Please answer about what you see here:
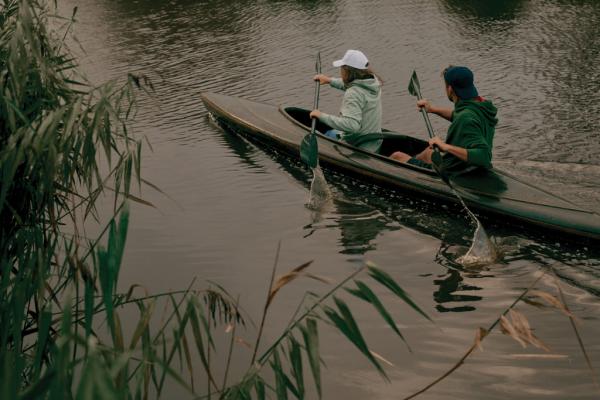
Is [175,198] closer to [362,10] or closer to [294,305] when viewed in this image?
[294,305]

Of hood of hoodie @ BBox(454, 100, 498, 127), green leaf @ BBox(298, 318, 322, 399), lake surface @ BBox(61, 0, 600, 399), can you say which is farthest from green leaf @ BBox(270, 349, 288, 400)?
hood of hoodie @ BBox(454, 100, 498, 127)

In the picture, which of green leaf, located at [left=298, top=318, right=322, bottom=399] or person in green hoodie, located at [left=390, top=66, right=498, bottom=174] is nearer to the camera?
green leaf, located at [left=298, top=318, right=322, bottom=399]

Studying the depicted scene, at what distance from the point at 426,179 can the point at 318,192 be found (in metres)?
1.18

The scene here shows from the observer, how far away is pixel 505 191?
20.5 feet

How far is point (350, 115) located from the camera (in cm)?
738

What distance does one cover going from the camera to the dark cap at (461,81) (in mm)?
6090

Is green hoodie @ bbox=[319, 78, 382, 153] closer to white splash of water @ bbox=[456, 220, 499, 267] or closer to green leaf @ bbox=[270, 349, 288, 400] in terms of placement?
white splash of water @ bbox=[456, 220, 499, 267]

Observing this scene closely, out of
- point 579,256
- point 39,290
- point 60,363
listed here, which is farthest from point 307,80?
point 60,363

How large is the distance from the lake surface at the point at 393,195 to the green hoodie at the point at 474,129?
25.1 inches

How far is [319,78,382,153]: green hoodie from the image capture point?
24.2ft

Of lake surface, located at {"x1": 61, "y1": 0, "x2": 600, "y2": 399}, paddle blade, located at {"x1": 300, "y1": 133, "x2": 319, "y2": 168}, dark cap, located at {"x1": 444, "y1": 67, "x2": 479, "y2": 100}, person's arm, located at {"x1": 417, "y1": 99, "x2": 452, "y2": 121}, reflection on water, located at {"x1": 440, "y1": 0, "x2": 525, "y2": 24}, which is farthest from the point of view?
reflection on water, located at {"x1": 440, "y1": 0, "x2": 525, "y2": 24}

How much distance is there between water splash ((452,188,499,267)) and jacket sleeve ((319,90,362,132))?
2041mm

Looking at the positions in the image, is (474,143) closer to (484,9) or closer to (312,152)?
(312,152)

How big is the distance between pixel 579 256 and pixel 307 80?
23.9ft
